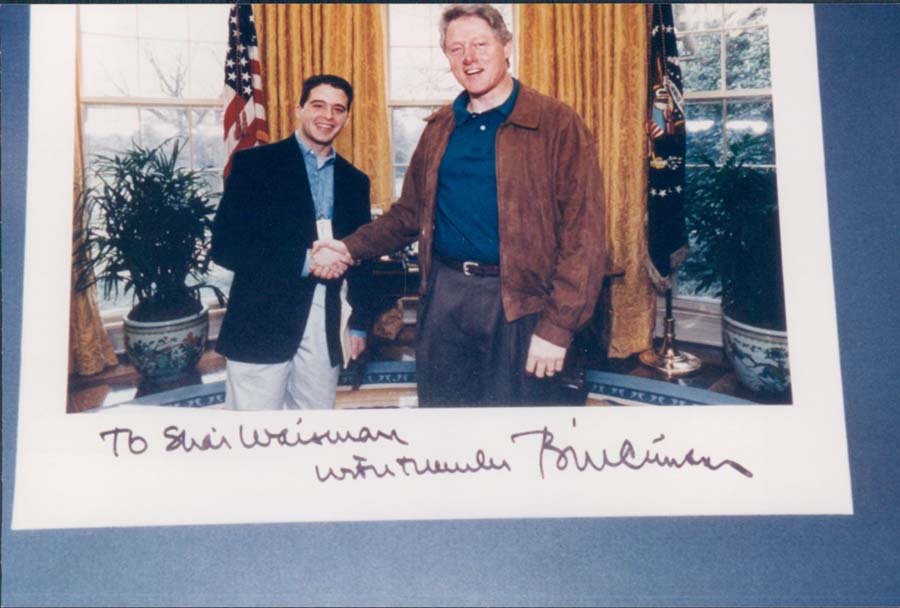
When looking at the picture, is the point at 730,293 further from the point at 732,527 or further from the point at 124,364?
the point at 124,364

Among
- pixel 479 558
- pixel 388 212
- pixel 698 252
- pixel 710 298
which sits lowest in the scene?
pixel 479 558

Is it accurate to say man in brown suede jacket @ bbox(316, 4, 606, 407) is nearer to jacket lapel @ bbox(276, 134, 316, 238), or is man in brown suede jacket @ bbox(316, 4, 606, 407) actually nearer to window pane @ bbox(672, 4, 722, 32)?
jacket lapel @ bbox(276, 134, 316, 238)

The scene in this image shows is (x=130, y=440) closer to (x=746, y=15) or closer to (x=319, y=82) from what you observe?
(x=319, y=82)

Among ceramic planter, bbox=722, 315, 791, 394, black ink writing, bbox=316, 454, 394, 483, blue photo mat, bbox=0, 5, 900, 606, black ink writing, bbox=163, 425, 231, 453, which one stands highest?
ceramic planter, bbox=722, 315, 791, 394

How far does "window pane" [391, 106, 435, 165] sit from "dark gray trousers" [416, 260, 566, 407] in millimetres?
243

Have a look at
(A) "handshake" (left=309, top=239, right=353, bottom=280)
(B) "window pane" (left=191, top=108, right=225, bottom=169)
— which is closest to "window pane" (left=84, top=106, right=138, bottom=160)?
(B) "window pane" (left=191, top=108, right=225, bottom=169)

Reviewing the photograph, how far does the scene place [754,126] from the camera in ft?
3.87

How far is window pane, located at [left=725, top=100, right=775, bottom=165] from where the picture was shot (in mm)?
1171

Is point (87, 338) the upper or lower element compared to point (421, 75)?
lower

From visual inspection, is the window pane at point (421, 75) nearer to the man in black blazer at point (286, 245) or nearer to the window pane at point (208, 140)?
the man in black blazer at point (286, 245)

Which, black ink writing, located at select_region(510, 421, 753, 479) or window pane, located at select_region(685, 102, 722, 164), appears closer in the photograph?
black ink writing, located at select_region(510, 421, 753, 479)

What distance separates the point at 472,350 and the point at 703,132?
77cm

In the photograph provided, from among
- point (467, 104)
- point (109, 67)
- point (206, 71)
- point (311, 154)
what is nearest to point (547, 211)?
point (467, 104)

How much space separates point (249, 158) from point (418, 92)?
1.30ft
